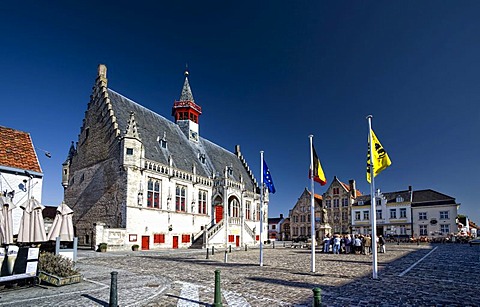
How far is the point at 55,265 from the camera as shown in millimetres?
11367

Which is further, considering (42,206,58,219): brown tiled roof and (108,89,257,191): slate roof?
(42,206,58,219): brown tiled roof

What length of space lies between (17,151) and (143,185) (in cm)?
1459

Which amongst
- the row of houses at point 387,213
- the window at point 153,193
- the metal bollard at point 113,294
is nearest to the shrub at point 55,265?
the metal bollard at point 113,294

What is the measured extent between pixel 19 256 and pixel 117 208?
21095mm

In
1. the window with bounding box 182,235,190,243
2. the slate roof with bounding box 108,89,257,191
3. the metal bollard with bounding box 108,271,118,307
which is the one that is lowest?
the window with bounding box 182,235,190,243

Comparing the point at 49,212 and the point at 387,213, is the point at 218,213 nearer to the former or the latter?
the point at 49,212

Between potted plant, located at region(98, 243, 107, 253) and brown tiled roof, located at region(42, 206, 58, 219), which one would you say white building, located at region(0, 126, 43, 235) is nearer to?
potted plant, located at region(98, 243, 107, 253)

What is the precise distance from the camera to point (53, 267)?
11.3m

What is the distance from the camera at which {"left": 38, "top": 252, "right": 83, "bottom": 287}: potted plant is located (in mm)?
10844

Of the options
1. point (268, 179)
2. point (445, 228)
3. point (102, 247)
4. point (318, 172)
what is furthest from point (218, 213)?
point (445, 228)

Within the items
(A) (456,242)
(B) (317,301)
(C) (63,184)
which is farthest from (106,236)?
(A) (456,242)

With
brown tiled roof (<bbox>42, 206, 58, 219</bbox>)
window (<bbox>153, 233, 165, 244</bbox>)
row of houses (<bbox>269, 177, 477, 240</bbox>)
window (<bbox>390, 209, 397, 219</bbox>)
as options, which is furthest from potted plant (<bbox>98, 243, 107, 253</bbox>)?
window (<bbox>390, 209, 397, 219</bbox>)

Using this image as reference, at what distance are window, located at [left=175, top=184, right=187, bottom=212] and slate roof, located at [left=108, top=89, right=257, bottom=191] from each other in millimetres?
2474

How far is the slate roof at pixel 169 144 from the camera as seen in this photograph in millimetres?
35250
